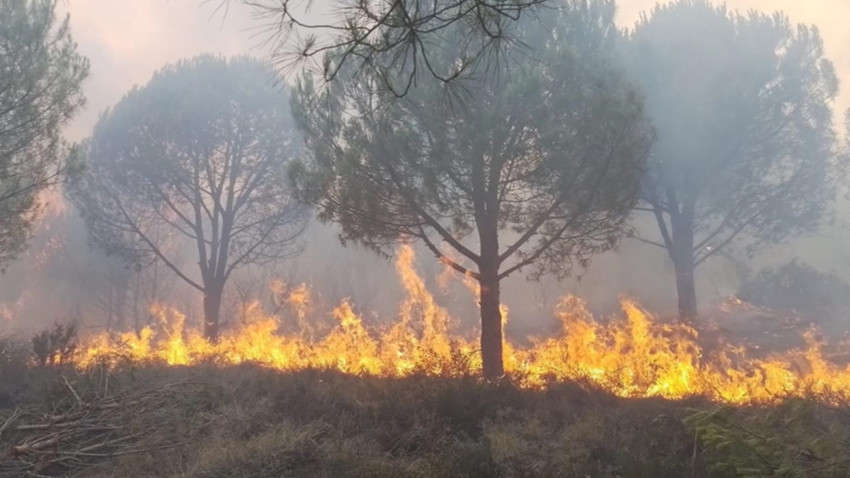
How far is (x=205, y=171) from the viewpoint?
17484mm

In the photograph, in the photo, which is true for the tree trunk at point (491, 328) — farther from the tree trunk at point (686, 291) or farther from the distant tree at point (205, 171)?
the distant tree at point (205, 171)

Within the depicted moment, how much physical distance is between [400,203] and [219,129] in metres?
10.7

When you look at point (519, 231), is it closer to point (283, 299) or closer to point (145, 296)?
point (283, 299)

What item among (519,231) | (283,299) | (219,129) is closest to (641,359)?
(519,231)

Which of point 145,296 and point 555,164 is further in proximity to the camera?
point 145,296

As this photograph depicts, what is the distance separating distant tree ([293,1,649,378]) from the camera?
8.73m

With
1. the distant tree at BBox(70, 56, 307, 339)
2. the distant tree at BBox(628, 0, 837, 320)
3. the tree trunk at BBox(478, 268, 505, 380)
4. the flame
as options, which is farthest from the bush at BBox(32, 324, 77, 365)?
the distant tree at BBox(628, 0, 837, 320)

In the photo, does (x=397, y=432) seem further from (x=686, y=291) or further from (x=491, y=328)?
(x=686, y=291)

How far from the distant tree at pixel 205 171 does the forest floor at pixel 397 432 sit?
31.9ft

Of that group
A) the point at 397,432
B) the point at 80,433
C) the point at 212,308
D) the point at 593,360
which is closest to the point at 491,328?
the point at 593,360

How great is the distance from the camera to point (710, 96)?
15.6 metres

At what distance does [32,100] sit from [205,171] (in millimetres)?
6714

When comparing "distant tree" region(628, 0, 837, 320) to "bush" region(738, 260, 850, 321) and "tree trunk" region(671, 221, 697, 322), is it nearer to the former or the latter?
"tree trunk" region(671, 221, 697, 322)

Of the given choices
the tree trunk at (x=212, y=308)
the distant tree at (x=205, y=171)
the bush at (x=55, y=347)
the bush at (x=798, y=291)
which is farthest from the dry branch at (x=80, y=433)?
the bush at (x=798, y=291)
